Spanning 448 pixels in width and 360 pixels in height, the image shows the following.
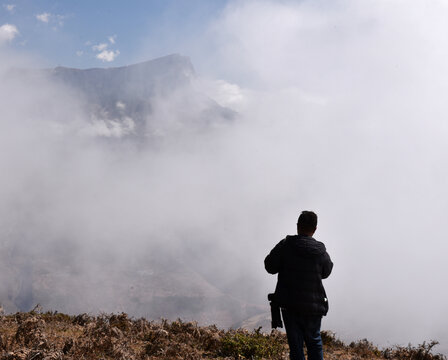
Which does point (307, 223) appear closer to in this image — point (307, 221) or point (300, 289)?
point (307, 221)

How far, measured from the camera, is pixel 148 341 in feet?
30.9

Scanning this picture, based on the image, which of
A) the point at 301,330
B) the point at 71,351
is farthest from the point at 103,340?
the point at 301,330

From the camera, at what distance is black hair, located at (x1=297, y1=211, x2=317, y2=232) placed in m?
5.57

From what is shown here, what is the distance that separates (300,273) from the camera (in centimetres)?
532

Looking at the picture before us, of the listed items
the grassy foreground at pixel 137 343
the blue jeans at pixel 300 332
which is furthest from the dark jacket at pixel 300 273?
the grassy foreground at pixel 137 343

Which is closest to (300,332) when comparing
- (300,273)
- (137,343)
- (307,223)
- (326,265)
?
(300,273)

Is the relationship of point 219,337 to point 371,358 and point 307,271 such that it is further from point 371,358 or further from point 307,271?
point 307,271

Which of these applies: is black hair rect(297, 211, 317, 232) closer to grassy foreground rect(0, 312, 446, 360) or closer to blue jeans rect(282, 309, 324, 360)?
blue jeans rect(282, 309, 324, 360)

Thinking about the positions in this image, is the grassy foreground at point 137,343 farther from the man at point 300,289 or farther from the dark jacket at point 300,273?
the dark jacket at point 300,273

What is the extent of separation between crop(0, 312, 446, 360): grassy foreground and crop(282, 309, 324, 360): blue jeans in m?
3.17

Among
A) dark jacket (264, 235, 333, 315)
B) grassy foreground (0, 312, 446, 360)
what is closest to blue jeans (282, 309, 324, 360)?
dark jacket (264, 235, 333, 315)

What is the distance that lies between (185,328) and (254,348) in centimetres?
253

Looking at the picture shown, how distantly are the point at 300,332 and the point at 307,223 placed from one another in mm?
1503

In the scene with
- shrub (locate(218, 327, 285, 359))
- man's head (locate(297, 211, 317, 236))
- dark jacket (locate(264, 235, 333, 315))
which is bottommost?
shrub (locate(218, 327, 285, 359))
